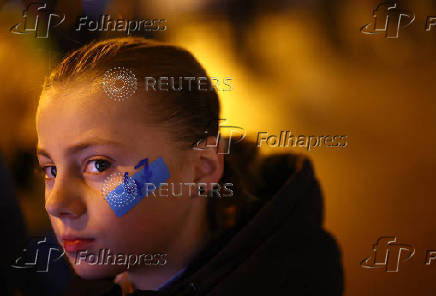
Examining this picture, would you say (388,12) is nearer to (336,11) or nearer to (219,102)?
(336,11)

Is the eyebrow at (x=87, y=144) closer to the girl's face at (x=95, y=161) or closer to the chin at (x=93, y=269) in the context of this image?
the girl's face at (x=95, y=161)

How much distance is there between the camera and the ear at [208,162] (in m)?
0.65

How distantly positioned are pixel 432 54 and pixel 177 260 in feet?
1.80

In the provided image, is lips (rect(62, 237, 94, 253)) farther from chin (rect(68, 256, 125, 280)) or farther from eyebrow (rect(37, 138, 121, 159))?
eyebrow (rect(37, 138, 121, 159))

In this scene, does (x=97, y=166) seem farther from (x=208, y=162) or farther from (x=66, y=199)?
(x=208, y=162)

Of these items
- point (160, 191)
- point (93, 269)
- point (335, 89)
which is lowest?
point (93, 269)

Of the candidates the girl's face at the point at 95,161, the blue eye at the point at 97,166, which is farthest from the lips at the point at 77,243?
the blue eye at the point at 97,166

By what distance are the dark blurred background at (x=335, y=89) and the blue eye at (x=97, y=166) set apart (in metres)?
0.17

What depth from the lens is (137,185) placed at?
618 mm

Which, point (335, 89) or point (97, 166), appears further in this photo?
point (335, 89)

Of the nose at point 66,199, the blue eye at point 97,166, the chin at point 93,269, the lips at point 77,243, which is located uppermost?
the blue eye at point 97,166

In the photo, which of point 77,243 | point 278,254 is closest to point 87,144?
point 77,243

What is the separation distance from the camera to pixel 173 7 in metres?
0.71

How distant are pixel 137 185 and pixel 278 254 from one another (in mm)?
239
